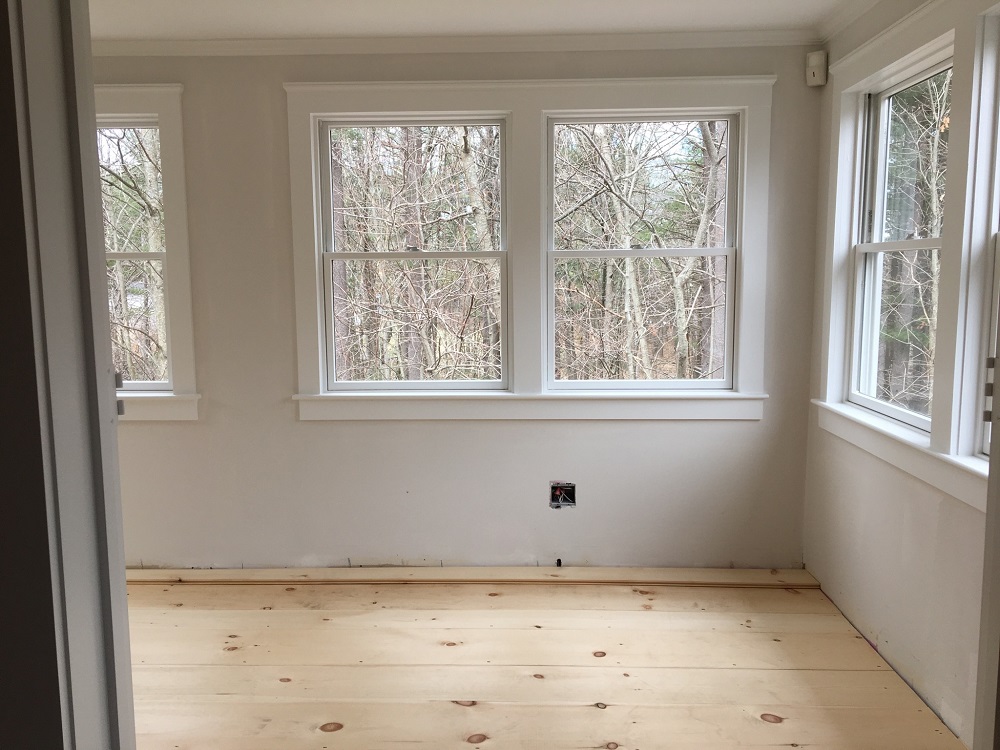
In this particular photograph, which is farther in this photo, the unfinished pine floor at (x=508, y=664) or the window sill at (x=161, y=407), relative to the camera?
the window sill at (x=161, y=407)

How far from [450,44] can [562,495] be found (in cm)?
212

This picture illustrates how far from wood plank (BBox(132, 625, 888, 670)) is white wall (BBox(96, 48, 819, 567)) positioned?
64cm

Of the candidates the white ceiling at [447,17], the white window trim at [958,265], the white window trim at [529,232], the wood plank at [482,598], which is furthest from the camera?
the white window trim at [529,232]

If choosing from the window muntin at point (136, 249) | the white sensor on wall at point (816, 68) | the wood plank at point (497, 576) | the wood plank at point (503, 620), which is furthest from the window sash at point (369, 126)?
the wood plank at point (503, 620)

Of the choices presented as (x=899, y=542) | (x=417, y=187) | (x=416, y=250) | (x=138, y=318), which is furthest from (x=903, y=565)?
(x=138, y=318)

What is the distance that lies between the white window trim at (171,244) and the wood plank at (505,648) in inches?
41.0

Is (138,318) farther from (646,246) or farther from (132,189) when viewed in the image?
(646,246)

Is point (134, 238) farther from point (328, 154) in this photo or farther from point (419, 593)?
point (419, 593)

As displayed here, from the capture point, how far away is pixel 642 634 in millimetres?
2711

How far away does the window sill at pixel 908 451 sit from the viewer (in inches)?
79.7

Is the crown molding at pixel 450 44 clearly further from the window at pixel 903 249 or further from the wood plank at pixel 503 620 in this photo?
the wood plank at pixel 503 620

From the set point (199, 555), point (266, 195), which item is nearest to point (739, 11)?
point (266, 195)

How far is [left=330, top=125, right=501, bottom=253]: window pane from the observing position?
321 centimetres

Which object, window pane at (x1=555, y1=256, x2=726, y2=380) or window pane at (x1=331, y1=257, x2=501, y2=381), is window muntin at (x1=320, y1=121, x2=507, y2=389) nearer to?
window pane at (x1=331, y1=257, x2=501, y2=381)
